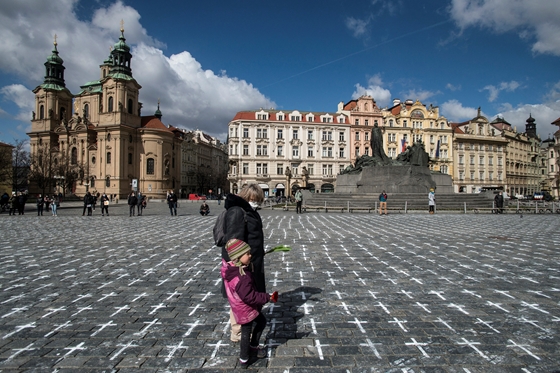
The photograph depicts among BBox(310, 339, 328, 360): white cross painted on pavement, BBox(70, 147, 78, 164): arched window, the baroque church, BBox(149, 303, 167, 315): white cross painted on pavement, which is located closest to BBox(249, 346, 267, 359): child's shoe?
BBox(310, 339, 328, 360): white cross painted on pavement

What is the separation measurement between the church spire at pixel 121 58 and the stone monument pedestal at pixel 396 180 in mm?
52647

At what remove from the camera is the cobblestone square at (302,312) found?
321cm

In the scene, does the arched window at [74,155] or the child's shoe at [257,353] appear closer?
the child's shoe at [257,353]

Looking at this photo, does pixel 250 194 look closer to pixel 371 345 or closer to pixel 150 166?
pixel 371 345

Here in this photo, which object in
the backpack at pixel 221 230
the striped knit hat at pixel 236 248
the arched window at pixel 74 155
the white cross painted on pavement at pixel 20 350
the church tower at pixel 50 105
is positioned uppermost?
the church tower at pixel 50 105

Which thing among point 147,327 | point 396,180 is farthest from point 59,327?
point 396,180

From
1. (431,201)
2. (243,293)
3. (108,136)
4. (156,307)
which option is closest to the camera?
(243,293)

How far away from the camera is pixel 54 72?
71188mm

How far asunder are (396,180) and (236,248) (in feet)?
81.3

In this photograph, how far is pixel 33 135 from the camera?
70000 mm

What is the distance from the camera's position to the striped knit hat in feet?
→ 9.84

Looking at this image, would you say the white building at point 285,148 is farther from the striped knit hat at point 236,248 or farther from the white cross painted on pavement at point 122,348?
the striped knit hat at point 236,248

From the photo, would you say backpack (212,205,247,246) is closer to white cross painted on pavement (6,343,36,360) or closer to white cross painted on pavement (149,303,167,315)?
white cross painted on pavement (149,303,167,315)

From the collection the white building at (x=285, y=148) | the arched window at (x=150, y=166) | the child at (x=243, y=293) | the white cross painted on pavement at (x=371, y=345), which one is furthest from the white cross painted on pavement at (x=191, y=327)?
the arched window at (x=150, y=166)
